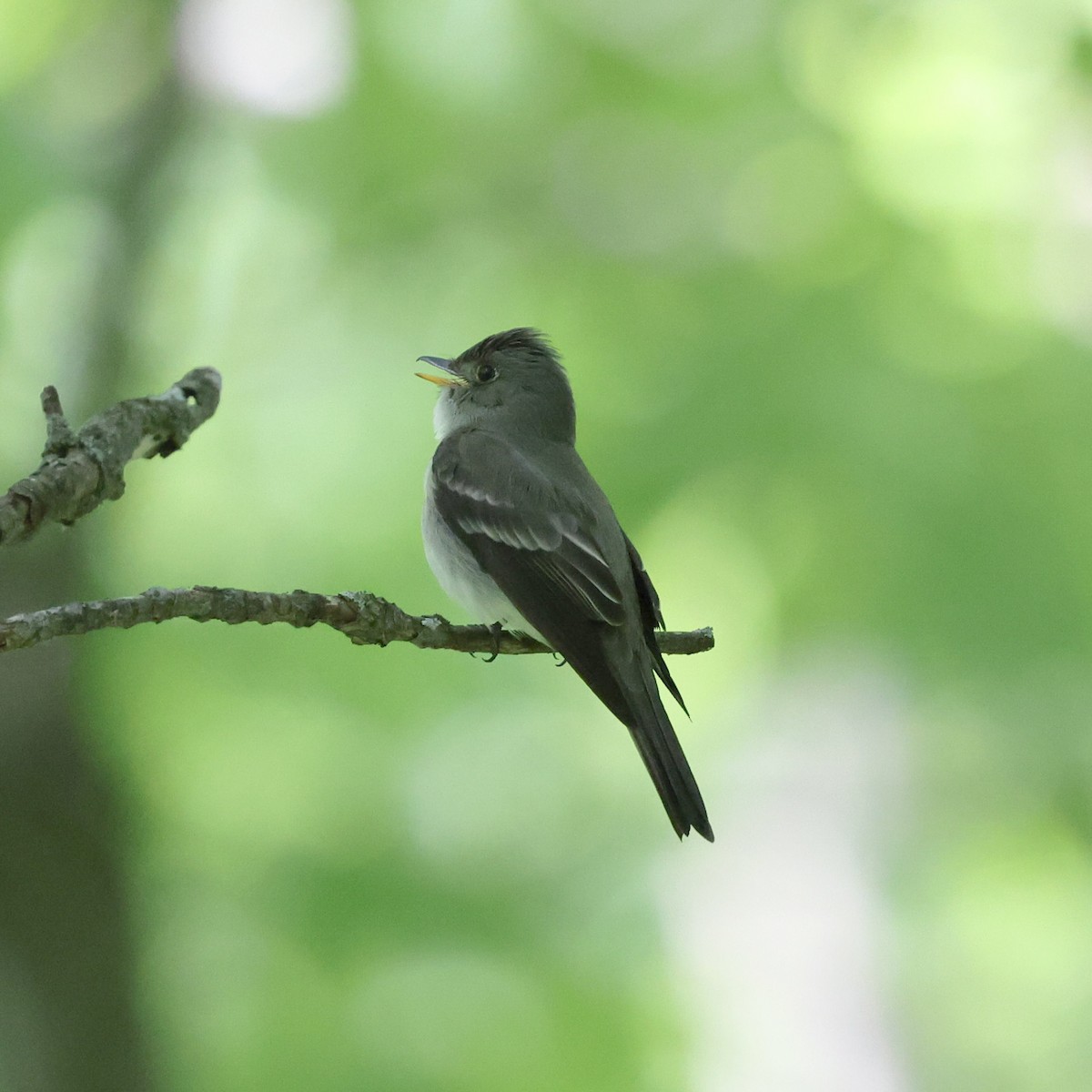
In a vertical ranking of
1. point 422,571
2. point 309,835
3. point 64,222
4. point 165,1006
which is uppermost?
point 64,222

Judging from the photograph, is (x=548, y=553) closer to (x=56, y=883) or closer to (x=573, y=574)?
(x=573, y=574)

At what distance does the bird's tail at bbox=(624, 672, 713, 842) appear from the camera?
2629 mm

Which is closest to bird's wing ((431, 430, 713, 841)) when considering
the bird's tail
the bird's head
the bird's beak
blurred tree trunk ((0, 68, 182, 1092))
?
the bird's tail

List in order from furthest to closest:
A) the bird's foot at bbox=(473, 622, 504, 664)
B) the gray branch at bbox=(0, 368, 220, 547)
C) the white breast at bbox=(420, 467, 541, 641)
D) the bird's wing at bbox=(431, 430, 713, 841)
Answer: the white breast at bbox=(420, 467, 541, 641)
the bird's foot at bbox=(473, 622, 504, 664)
the bird's wing at bbox=(431, 430, 713, 841)
the gray branch at bbox=(0, 368, 220, 547)

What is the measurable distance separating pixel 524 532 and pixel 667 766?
89cm

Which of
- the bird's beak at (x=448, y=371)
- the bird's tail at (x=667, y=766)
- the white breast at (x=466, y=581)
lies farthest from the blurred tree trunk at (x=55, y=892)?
the bird's tail at (x=667, y=766)

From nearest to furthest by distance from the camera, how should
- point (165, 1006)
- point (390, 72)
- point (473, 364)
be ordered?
point (473, 364) → point (165, 1006) → point (390, 72)

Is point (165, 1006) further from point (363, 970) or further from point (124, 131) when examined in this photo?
point (124, 131)

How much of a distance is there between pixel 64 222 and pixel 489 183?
2.06 m

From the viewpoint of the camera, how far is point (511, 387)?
425cm

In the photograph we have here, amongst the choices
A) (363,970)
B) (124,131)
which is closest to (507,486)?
(363,970)

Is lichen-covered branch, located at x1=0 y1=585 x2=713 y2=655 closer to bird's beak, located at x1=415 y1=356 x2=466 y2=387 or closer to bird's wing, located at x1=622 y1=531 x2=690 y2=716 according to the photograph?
bird's wing, located at x1=622 y1=531 x2=690 y2=716

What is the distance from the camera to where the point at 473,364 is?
14.3ft

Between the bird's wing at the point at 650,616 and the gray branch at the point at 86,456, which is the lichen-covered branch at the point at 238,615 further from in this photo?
the bird's wing at the point at 650,616
